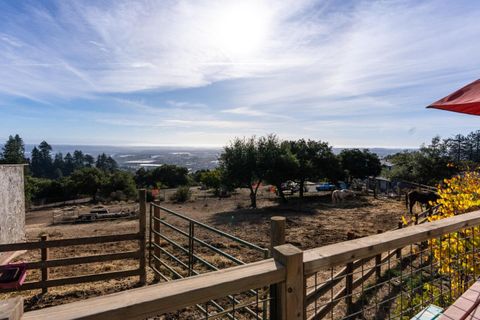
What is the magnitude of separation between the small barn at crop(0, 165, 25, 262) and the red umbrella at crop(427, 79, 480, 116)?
9185 mm

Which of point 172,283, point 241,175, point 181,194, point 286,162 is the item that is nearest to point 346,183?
point 286,162

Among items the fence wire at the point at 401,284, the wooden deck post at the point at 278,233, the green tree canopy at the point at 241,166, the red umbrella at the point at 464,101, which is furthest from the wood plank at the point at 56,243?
the green tree canopy at the point at 241,166

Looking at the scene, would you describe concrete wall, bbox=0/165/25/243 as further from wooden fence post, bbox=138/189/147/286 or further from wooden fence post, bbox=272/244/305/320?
wooden fence post, bbox=272/244/305/320

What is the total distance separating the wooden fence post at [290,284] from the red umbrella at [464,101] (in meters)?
1.70

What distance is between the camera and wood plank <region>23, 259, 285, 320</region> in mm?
850

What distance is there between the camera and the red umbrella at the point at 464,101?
206cm

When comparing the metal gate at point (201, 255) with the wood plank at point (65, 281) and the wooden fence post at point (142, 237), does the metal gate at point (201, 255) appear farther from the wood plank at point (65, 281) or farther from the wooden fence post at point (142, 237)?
the wood plank at point (65, 281)

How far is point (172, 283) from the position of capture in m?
1.05

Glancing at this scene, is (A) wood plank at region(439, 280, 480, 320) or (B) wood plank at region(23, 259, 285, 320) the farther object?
(A) wood plank at region(439, 280, 480, 320)

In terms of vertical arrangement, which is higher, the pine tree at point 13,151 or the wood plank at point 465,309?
the pine tree at point 13,151

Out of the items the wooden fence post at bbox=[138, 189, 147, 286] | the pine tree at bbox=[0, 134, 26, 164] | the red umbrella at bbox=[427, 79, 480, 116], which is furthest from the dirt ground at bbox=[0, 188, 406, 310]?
the pine tree at bbox=[0, 134, 26, 164]

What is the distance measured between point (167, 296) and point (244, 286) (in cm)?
29

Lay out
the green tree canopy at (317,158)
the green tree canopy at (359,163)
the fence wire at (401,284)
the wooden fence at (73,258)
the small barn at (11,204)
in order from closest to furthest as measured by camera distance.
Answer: the fence wire at (401,284) → the wooden fence at (73,258) → the small barn at (11,204) → the green tree canopy at (317,158) → the green tree canopy at (359,163)

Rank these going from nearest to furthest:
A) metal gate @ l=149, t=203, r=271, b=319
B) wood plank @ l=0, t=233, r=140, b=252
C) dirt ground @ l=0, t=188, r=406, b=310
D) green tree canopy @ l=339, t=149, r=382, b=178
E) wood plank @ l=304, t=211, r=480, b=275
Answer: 1. wood plank @ l=304, t=211, r=480, b=275
2. metal gate @ l=149, t=203, r=271, b=319
3. wood plank @ l=0, t=233, r=140, b=252
4. dirt ground @ l=0, t=188, r=406, b=310
5. green tree canopy @ l=339, t=149, r=382, b=178
